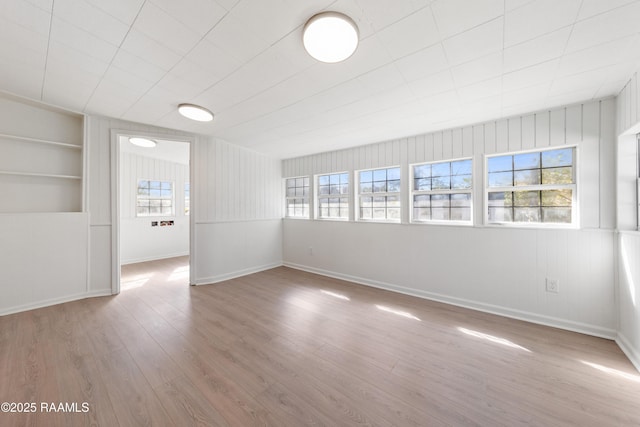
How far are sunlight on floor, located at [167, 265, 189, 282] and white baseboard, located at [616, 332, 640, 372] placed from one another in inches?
221

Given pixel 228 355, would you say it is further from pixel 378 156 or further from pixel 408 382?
pixel 378 156

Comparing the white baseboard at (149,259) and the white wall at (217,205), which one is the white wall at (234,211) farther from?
the white baseboard at (149,259)

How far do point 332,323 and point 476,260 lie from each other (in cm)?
206

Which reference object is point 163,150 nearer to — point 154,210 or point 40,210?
point 154,210

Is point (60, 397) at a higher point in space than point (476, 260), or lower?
lower

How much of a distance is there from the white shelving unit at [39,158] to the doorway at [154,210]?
1.18 meters

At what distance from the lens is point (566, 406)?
4.77ft

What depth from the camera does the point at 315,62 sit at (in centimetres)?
181

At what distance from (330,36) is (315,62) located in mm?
359

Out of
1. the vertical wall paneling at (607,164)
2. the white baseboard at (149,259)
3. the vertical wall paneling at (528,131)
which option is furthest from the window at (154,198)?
the vertical wall paneling at (607,164)

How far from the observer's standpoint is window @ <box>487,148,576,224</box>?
253 cm

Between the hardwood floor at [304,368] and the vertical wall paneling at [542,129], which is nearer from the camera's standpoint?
the hardwood floor at [304,368]

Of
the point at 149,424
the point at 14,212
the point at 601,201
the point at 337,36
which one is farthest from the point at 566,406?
the point at 14,212

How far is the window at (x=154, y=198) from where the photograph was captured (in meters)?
5.70
